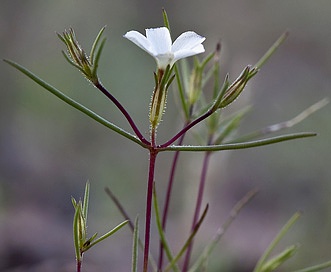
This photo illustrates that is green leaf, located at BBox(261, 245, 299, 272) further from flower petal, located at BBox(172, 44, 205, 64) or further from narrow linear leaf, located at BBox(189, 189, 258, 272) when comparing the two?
flower petal, located at BBox(172, 44, 205, 64)

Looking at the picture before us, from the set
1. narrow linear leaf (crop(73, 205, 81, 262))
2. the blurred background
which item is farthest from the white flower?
the blurred background

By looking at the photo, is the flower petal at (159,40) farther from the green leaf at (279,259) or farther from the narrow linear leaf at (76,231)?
the green leaf at (279,259)

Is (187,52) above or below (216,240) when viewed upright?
above

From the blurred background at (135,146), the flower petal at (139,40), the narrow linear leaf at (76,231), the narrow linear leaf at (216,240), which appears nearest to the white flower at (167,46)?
the flower petal at (139,40)

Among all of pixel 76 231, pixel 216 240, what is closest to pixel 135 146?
pixel 216 240

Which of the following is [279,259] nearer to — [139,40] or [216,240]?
[216,240]

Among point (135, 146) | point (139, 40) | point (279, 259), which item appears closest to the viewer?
point (139, 40)
